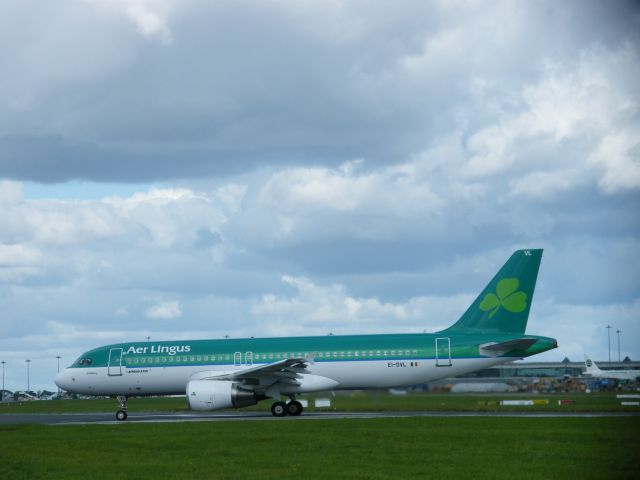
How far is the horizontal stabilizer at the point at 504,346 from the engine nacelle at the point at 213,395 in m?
10.7

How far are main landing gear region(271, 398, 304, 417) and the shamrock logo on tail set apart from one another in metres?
9.62

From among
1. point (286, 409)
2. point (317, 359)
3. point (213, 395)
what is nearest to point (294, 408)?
point (286, 409)

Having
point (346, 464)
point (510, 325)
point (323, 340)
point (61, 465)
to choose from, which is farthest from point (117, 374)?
point (346, 464)

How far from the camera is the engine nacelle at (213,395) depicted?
36.7 meters

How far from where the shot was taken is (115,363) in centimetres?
4181

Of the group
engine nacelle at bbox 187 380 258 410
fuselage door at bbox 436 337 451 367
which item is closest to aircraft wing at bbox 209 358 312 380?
engine nacelle at bbox 187 380 258 410

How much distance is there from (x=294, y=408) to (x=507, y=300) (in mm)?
10958

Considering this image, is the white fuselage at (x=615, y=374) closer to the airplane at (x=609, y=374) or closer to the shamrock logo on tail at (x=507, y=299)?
the airplane at (x=609, y=374)

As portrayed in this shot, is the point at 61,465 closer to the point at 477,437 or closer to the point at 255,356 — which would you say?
the point at 477,437

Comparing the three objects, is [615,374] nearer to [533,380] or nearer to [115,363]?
[533,380]

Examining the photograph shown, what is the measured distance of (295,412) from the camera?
3919 centimetres

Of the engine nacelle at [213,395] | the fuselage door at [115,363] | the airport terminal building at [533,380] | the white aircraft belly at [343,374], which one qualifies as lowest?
the airport terminal building at [533,380]

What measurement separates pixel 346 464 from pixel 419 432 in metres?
7.90

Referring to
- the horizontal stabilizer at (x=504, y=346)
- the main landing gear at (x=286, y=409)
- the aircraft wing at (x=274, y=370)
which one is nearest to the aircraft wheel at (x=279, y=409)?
the main landing gear at (x=286, y=409)
